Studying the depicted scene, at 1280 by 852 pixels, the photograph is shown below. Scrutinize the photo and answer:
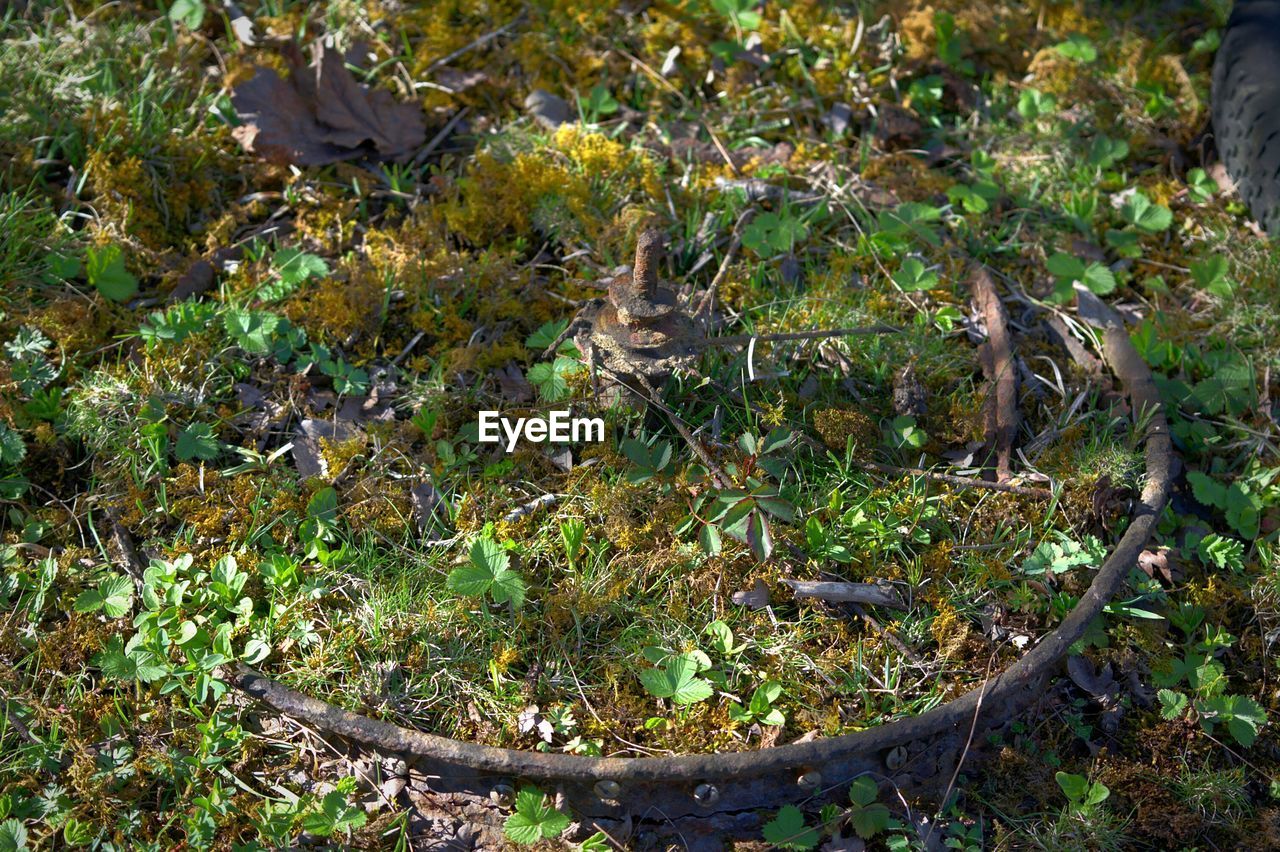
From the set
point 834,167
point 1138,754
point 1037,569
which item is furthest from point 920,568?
point 834,167

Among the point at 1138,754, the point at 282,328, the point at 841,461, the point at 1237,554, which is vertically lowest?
the point at 1138,754

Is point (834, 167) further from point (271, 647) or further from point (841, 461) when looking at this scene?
point (271, 647)

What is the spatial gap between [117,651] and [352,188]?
152 centimetres

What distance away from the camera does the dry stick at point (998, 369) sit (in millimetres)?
2814

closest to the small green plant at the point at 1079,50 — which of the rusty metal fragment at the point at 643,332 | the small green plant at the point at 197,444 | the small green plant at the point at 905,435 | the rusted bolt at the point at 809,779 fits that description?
the small green plant at the point at 905,435

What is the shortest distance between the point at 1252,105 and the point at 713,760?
2.62 metres

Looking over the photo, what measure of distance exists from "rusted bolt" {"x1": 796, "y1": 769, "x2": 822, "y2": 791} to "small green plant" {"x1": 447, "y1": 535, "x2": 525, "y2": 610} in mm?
701

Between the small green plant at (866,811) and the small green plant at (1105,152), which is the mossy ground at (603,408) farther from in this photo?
the small green plant at (866,811)

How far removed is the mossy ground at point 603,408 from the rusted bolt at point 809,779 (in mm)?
94

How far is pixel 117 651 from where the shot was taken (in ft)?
7.91

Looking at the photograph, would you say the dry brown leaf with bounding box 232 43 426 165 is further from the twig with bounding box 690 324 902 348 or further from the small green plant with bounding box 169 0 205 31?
the twig with bounding box 690 324 902 348

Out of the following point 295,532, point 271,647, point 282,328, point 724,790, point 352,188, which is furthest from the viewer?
point 352,188

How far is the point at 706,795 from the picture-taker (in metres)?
2.27

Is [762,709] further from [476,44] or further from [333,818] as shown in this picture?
[476,44]
